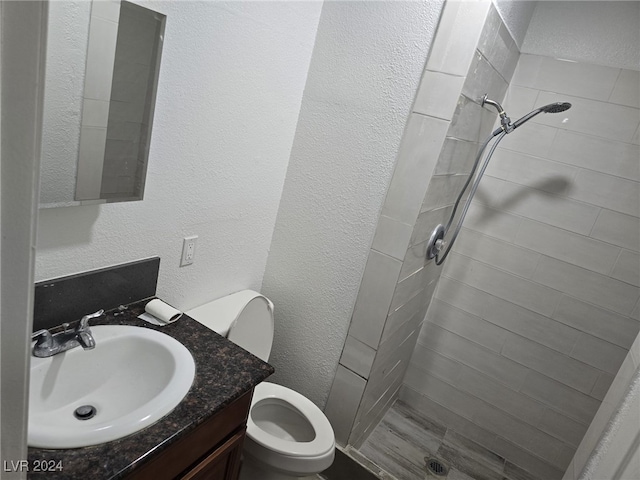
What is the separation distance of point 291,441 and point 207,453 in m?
0.58

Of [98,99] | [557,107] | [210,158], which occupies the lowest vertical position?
[210,158]

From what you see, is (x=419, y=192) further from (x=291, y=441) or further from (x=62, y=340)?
(x=62, y=340)

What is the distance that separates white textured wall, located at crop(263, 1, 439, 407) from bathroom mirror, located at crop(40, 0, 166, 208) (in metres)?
0.73

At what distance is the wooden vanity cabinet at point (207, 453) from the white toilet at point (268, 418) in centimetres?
22

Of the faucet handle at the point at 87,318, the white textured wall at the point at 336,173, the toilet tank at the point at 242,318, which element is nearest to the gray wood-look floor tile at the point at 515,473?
the white textured wall at the point at 336,173

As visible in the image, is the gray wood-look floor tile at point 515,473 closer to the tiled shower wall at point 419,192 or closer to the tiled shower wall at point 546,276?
the tiled shower wall at point 546,276

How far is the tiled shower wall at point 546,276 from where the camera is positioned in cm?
187

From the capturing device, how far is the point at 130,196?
1187 millimetres

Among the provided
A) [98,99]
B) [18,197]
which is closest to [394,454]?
[98,99]

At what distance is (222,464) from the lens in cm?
118

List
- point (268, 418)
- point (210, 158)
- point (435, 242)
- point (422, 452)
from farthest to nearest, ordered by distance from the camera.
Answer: point (422, 452)
point (435, 242)
point (268, 418)
point (210, 158)

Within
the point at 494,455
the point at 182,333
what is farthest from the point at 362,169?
the point at 494,455

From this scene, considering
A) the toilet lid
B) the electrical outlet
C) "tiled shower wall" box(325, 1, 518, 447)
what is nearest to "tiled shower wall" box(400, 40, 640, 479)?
"tiled shower wall" box(325, 1, 518, 447)

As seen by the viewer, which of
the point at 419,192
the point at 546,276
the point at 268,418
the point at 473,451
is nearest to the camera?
the point at 419,192
